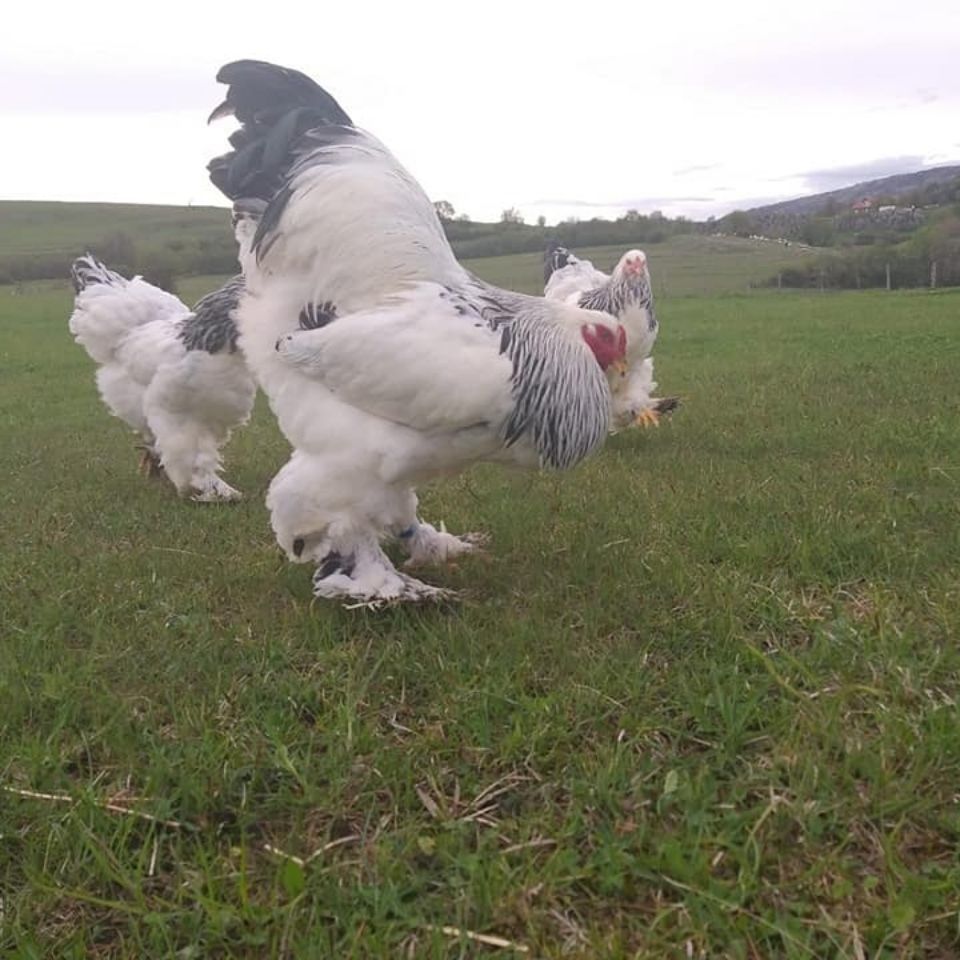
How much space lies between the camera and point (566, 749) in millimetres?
2693

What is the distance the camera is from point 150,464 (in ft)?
21.8

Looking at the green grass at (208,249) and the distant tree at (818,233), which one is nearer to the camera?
the green grass at (208,249)

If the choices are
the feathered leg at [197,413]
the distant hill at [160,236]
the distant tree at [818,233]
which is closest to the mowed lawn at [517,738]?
the feathered leg at [197,413]

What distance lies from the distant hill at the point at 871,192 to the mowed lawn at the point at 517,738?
4426cm

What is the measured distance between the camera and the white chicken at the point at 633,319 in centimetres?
703

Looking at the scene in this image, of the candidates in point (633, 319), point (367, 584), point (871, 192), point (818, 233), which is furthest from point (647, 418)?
point (871, 192)

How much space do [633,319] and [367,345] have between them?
401 centimetres

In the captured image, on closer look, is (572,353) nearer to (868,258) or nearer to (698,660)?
(698,660)

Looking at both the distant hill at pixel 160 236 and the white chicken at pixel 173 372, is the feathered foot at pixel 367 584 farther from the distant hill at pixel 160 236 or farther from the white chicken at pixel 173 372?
the distant hill at pixel 160 236

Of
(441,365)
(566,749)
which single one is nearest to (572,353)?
(441,365)

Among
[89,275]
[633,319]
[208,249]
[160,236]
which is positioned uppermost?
[160,236]

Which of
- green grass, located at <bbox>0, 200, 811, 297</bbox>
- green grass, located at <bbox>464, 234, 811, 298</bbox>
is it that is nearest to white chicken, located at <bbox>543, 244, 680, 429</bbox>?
green grass, located at <bbox>0, 200, 811, 297</bbox>

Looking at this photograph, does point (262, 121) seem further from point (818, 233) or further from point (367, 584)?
point (818, 233)

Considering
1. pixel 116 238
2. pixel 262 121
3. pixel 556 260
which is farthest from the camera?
pixel 116 238
